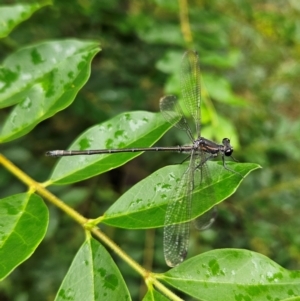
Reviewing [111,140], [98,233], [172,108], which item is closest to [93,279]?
[98,233]

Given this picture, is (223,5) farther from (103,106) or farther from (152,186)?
(152,186)

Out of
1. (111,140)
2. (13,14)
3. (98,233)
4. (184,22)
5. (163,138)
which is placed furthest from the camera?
(163,138)

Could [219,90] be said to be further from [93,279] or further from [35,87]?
[93,279]

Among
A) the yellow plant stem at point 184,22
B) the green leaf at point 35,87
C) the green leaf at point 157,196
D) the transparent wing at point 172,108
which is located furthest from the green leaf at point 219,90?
the green leaf at point 157,196

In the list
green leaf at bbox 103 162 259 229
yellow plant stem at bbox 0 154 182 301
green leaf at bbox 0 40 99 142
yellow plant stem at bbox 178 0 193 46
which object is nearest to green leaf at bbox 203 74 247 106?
yellow plant stem at bbox 178 0 193 46

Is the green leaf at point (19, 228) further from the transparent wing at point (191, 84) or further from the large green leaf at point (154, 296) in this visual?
the transparent wing at point (191, 84)
